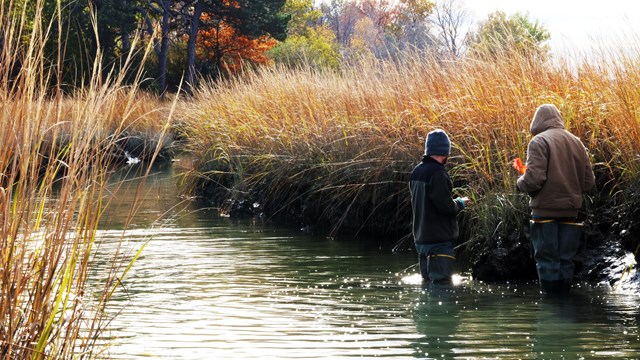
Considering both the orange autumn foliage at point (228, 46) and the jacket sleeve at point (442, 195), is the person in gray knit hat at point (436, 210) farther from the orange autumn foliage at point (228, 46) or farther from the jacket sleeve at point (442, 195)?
the orange autumn foliage at point (228, 46)

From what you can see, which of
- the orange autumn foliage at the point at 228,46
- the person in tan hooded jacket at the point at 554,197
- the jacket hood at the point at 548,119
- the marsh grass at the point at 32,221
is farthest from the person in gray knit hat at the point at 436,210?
the orange autumn foliage at the point at 228,46

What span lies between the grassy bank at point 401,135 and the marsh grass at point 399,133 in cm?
2

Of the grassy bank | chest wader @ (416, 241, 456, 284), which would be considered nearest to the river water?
chest wader @ (416, 241, 456, 284)

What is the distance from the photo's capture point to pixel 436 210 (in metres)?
9.16

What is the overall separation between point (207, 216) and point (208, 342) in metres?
9.29

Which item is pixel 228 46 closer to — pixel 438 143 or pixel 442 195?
pixel 438 143

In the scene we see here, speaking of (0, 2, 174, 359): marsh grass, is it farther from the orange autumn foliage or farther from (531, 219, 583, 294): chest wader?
the orange autumn foliage

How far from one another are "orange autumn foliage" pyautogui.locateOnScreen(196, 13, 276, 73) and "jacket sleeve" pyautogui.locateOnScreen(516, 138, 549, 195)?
1630 inches

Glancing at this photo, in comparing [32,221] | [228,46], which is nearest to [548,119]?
[32,221]

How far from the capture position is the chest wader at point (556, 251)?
8961 mm

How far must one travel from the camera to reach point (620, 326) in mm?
7566

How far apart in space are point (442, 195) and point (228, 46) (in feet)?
142

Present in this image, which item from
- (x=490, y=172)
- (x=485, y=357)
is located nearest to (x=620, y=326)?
(x=485, y=357)

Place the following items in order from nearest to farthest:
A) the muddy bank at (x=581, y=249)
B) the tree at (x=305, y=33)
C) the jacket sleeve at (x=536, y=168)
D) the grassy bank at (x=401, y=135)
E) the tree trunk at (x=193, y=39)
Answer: the jacket sleeve at (x=536, y=168), the muddy bank at (x=581, y=249), the grassy bank at (x=401, y=135), the tree trunk at (x=193, y=39), the tree at (x=305, y=33)
